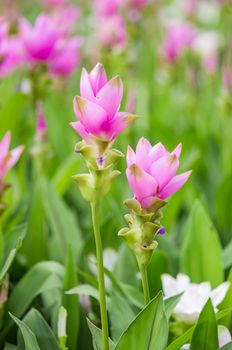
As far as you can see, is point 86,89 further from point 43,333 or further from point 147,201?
point 43,333

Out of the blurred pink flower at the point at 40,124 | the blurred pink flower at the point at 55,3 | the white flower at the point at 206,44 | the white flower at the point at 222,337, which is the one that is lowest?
the white flower at the point at 222,337

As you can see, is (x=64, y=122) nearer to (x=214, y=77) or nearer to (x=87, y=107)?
(x=214, y=77)

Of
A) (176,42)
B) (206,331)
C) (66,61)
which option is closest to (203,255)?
(206,331)

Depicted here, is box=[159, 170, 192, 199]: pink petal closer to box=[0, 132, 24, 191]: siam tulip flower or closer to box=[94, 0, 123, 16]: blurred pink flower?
box=[0, 132, 24, 191]: siam tulip flower

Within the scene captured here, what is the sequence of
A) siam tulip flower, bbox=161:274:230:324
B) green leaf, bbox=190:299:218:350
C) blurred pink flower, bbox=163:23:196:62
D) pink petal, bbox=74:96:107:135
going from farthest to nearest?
blurred pink flower, bbox=163:23:196:62 < siam tulip flower, bbox=161:274:230:324 < green leaf, bbox=190:299:218:350 < pink petal, bbox=74:96:107:135

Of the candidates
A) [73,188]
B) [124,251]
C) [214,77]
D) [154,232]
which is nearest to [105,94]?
[154,232]

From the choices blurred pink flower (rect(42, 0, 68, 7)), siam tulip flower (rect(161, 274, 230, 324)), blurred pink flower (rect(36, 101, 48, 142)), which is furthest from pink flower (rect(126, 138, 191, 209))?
blurred pink flower (rect(42, 0, 68, 7))

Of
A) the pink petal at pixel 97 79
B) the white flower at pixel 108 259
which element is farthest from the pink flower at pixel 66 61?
the pink petal at pixel 97 79

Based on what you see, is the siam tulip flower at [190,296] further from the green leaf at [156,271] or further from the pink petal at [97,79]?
the pink petal at [97,79]

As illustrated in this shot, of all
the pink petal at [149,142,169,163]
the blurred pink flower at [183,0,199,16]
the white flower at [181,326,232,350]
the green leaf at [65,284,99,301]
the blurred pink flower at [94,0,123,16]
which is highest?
the blurred pink flower at [94,0,123,16]
